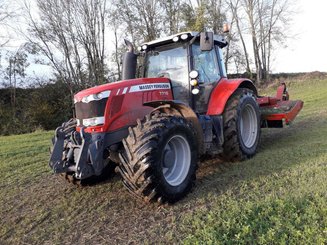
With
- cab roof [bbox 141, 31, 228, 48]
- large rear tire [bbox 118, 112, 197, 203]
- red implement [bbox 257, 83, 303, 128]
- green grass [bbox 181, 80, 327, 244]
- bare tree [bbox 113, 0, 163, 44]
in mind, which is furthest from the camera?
bare tree [bbox 113, 0, 163, 44]

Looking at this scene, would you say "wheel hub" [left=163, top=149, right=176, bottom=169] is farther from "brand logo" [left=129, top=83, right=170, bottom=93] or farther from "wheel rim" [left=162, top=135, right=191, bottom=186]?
"brand logo" [left=129, top=83, right=170, bottom=93]

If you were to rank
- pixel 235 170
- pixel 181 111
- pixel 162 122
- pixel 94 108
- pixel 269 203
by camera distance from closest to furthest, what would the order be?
pixel 269 203 → pixel 162 122 → pixel 94 108 → pixel 181 111 → pixel 235 170

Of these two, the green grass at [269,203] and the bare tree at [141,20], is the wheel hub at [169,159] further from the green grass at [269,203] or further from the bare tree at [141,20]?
the bare tree at [141,20]

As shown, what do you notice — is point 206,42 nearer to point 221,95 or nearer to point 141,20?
point 221,95

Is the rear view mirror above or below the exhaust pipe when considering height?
above

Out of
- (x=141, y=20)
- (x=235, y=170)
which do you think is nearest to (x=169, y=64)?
(x=235, y=170)

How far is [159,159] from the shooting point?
388cm

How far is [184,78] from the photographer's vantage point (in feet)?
17.5

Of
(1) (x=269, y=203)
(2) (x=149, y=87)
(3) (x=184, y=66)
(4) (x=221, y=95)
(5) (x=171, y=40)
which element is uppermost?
(5) (x=171, y=40)

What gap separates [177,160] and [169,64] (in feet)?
5.87

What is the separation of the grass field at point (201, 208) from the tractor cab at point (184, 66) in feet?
4.04

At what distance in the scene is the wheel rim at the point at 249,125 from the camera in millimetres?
6188

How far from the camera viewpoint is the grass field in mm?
3064

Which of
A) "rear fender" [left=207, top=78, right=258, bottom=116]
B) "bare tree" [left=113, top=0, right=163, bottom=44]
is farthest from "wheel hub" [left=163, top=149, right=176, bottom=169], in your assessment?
"bare tree" [left=113, top=0, right=163, bottom=44]
